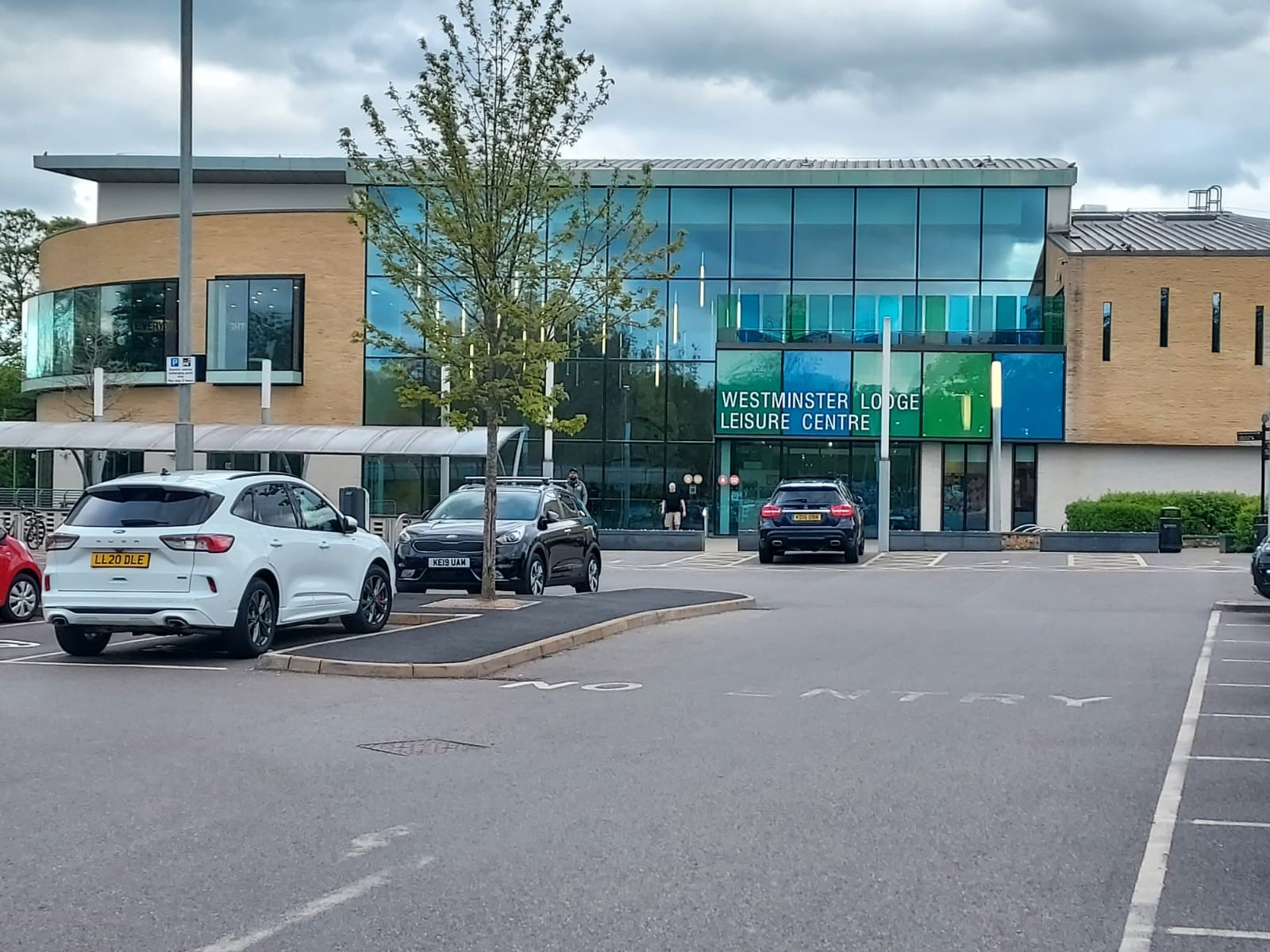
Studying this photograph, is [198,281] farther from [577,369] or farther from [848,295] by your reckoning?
[848,295]

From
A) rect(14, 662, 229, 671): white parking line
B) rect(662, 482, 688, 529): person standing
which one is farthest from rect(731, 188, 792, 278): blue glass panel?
rect(14, 662, 229, 671): white parking line

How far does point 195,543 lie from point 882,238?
114 feet

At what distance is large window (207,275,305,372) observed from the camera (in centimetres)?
4591

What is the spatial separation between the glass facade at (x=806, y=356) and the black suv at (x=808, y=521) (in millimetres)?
11870

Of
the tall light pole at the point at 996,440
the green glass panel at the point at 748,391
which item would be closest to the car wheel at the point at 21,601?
the tall light pole at the point at 996,440

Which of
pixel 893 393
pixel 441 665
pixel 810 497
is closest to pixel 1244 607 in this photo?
pixel 810 497

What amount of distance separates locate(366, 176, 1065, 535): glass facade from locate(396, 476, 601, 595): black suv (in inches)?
875

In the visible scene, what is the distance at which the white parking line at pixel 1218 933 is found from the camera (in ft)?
16.8

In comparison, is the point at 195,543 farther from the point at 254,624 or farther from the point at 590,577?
the point at 590,577

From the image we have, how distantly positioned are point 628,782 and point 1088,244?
1520 inches

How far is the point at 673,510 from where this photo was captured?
43438 millimetres

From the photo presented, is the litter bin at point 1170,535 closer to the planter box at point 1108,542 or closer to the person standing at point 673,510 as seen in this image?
the planter box at point 1108,542

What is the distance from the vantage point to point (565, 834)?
21.7 feet

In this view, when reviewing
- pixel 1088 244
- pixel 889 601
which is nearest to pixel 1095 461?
pixel 1088 244
